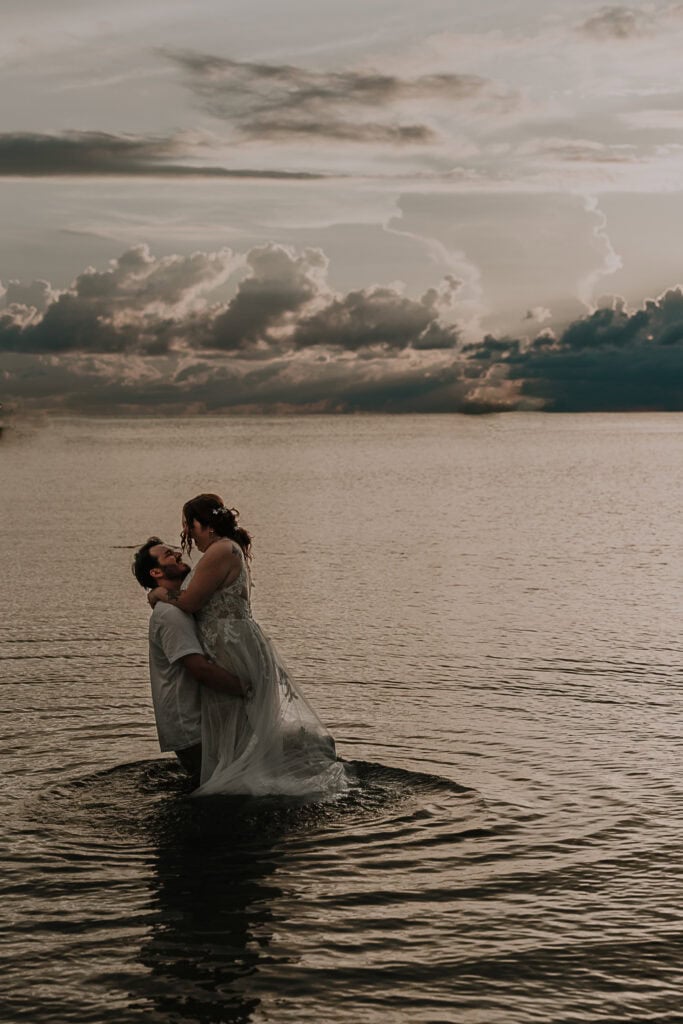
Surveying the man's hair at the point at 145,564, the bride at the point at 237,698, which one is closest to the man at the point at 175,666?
the man's hair at the point at 145,564

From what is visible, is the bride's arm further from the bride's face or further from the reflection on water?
the reflection on water

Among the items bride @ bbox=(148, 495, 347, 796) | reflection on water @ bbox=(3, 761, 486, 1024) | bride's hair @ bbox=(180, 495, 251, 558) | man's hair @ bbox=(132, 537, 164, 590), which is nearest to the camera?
reflection on water @ bbox=(3, 761, 486, 1024)

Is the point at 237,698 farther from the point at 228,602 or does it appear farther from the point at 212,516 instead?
the point at 212,516

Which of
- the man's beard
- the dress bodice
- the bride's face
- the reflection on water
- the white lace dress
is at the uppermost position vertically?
the bride's face

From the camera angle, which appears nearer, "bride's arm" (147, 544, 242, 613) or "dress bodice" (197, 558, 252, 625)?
"bride's arm" (147, 544, 242, 613)

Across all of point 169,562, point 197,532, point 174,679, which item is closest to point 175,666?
point 174,679

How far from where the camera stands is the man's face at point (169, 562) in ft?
35.4

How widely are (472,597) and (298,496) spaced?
3710 centimetres

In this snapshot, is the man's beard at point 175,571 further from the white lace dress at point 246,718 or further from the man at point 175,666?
the white lace dress at point 246,718

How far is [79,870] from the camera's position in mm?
9711

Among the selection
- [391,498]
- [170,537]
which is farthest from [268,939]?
[391,498]

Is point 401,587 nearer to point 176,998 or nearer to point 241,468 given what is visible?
point 176,998

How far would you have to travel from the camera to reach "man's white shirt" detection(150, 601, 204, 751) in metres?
10.6

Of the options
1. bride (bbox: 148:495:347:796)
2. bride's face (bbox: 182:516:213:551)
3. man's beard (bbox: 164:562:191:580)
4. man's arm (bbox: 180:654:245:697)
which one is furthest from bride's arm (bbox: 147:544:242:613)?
man's arm (bbox: 180:654:245:697)
